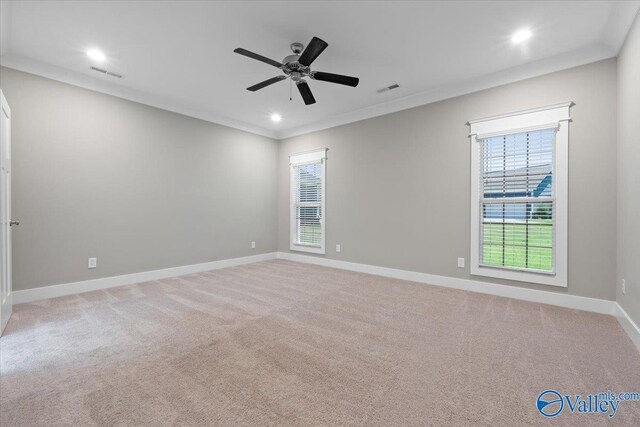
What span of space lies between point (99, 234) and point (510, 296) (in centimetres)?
541

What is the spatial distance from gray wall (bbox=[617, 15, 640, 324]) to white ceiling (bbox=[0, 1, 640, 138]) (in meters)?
0.31

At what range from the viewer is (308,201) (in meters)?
5.82

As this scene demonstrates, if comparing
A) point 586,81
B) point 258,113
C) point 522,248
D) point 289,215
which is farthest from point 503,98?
point 289,215

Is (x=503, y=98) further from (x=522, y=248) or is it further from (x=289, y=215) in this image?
(x=289, y=215)

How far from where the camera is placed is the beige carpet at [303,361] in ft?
4.90

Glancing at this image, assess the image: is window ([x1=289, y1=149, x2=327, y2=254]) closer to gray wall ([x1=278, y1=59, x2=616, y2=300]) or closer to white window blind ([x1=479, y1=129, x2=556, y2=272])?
gray wall ([x1=278, y1=59, x2=616, y2=300])

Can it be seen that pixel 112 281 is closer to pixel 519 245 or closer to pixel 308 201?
pixel 308 201

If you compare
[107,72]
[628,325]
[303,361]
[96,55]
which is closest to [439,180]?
[628,325]

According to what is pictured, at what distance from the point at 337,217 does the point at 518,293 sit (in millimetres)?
2941

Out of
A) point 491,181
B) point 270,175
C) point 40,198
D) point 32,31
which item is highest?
point 32,31

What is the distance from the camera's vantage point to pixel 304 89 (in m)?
3.19

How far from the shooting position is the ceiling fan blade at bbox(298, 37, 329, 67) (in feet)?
7.81

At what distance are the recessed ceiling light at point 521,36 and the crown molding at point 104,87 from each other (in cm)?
440

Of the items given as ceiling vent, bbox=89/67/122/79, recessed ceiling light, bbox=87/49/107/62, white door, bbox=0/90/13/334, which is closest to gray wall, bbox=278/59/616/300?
ceiling vent, bbox=89/67/122/79
